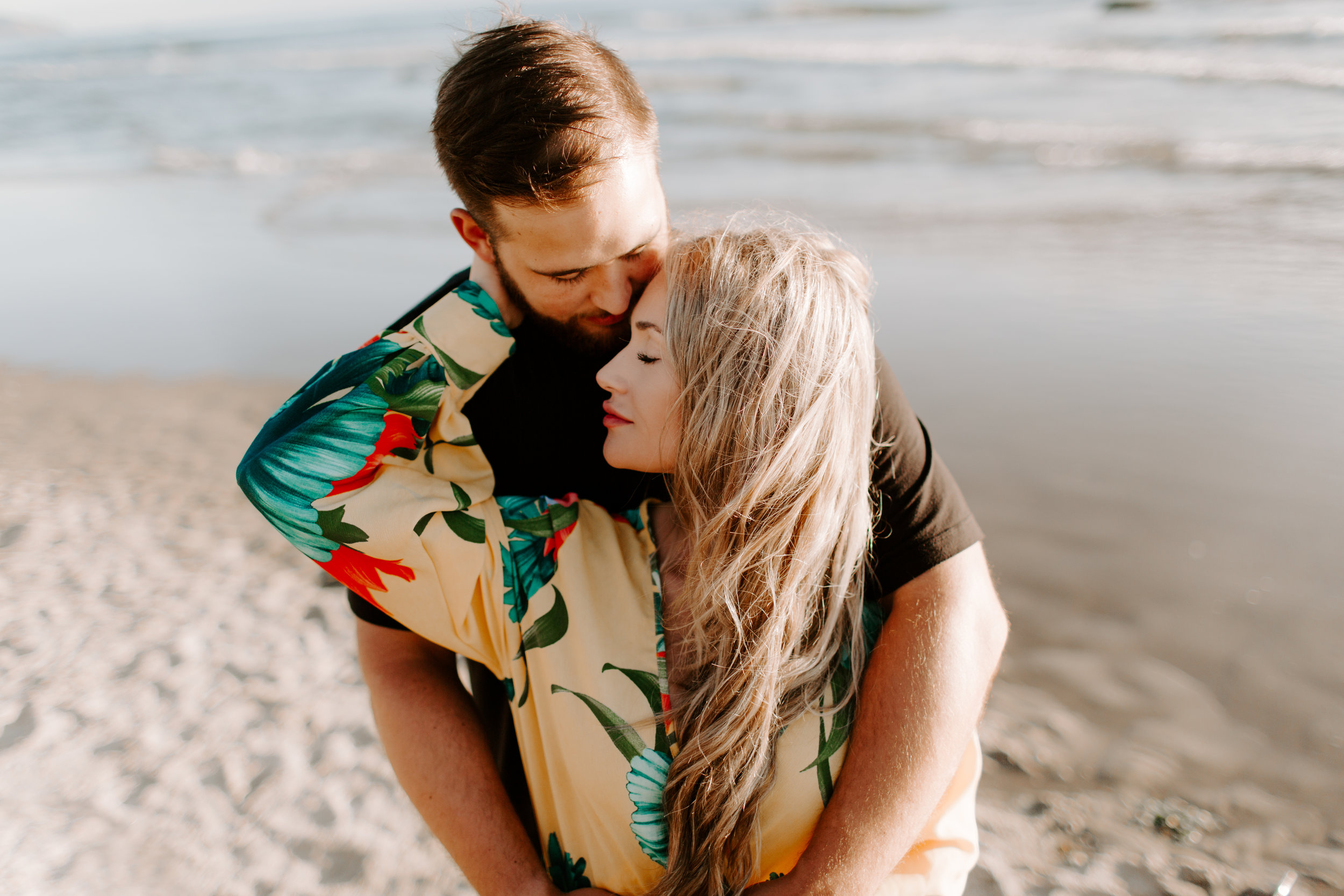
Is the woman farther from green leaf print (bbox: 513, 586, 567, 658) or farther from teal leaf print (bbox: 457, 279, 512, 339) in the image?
teal leaf print (bbox: 457, 279, 512, 339)

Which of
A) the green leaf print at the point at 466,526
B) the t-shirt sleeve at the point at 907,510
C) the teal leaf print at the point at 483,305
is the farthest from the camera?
the teal leaf print at the point at 483,305

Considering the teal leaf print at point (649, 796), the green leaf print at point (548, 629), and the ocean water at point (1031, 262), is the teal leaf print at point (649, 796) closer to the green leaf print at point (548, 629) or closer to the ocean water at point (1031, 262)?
the green leaf print at point (548, 629)

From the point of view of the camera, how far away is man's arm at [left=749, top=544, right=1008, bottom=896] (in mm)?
1583

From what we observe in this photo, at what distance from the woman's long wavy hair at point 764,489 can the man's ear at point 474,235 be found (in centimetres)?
57

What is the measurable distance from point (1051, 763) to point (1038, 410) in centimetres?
208

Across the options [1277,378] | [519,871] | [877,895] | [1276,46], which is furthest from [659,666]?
[1276,46]

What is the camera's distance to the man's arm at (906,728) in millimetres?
1583

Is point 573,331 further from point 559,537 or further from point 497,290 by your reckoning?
point 559,537

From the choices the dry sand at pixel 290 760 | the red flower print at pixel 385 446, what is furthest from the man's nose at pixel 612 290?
the dry sand at pixel 290 760

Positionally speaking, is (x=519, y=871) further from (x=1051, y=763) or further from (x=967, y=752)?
(x=1051, y=763)

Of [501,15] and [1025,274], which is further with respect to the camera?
[1025,274]

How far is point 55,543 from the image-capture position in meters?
3.94

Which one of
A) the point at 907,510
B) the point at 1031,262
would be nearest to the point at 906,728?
the point at 907,510

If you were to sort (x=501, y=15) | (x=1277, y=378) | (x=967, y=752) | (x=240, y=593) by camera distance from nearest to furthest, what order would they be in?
(x=967, y=752), (x=501, y=15), (x=240, y=593), (x=1277, y=378)
